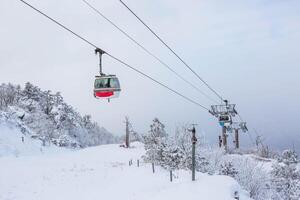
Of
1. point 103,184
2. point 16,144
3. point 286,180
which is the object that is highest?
point 16,144

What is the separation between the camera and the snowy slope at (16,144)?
52419 mm

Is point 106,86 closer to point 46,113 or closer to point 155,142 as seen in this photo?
point 155,142

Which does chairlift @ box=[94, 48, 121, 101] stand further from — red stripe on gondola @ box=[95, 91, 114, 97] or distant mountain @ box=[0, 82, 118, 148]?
distant mountain @ box=[0, 82, 118, 148]

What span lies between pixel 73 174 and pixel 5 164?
8.29 metres

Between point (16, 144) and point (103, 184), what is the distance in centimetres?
2675

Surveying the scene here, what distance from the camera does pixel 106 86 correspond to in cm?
1402

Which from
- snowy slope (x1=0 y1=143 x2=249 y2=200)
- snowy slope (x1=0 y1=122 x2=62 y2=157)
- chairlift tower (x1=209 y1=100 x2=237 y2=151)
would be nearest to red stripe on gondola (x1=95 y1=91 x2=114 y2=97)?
snowy slope (x1=0 y1=143 x2=249 y2=200)

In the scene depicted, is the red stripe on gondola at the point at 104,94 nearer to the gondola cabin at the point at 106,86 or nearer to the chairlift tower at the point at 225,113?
the gondola cabin at the point at 106,86

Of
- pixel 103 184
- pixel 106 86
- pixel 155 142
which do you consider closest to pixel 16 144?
pixel 155 142

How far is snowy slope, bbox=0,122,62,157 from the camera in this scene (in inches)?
2064

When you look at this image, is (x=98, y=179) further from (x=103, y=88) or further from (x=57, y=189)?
(x=103, y=88)

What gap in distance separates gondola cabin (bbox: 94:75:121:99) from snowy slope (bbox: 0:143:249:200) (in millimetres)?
6965

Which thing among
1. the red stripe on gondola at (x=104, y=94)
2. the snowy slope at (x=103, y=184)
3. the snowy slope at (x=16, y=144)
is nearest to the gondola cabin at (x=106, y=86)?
the red stripe on gondola at (x=104, y=94)

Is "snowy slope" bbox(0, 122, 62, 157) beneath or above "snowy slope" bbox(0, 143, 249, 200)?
above
